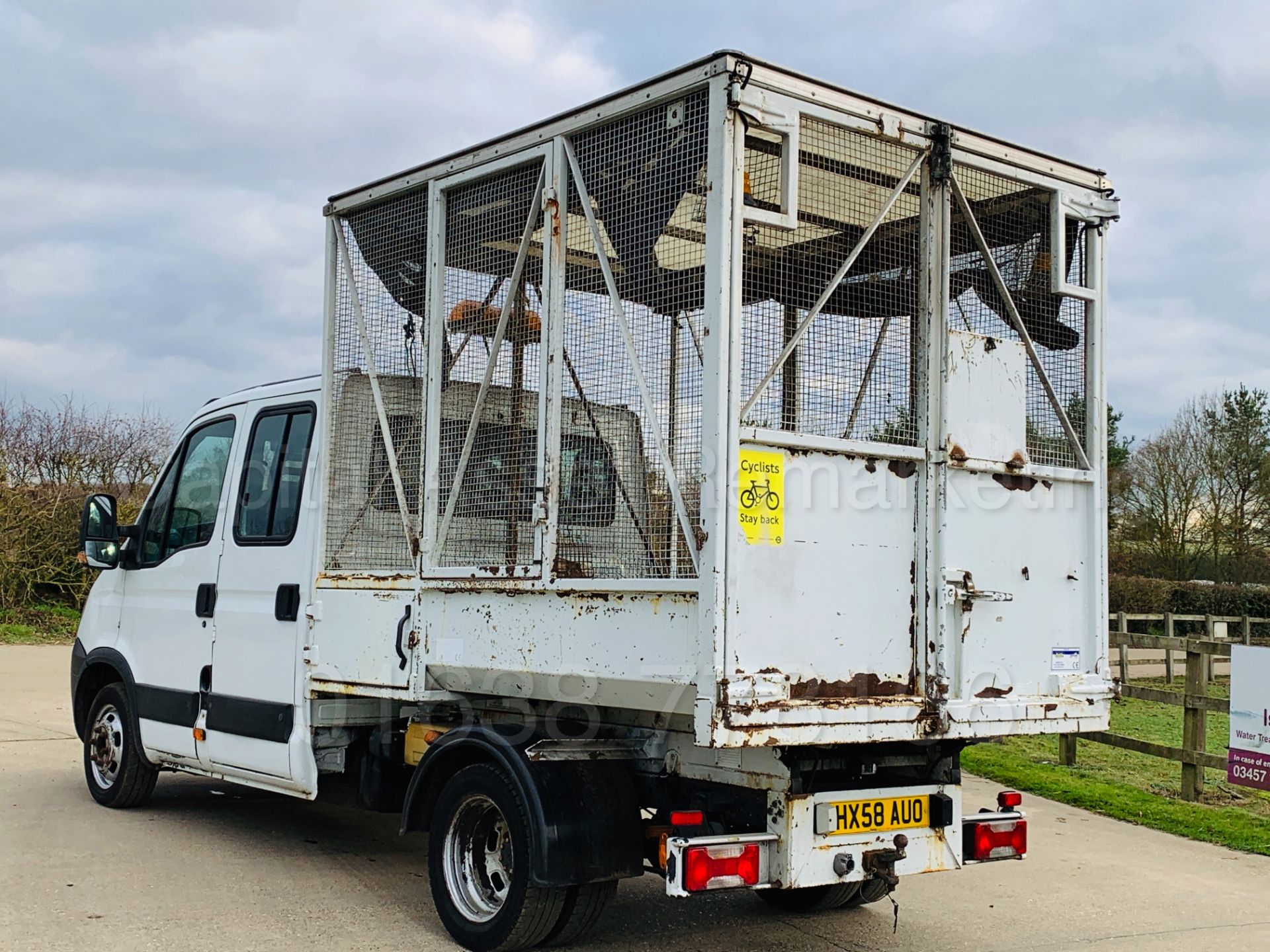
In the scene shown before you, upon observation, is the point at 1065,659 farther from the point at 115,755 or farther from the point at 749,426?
the point at 115,755

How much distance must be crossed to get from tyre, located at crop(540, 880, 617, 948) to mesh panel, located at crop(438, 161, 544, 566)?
128 centimetres

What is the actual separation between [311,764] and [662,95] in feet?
11.5

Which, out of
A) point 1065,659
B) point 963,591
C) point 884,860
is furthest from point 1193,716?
point 884,860

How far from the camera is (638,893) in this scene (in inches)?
253

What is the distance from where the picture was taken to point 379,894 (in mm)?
6148

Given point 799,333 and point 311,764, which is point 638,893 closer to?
point 311,764

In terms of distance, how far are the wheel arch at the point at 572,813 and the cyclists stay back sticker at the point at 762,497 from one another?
1203 mm

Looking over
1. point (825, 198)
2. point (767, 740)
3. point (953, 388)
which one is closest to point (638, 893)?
point (767, 740)

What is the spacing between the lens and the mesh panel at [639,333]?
183 inches

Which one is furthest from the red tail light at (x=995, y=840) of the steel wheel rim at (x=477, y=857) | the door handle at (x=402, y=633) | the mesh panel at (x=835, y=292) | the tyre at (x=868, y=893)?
the door handle at (x=402, y=633)

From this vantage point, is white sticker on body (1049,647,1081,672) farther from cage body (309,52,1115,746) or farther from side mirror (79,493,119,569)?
side mirror (79,493,119,569)

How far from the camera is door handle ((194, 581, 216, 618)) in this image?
697 centimetres

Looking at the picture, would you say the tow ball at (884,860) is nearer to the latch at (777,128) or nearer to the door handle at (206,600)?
the latch at (777,128)

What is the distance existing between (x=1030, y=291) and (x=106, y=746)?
19.5 ft
